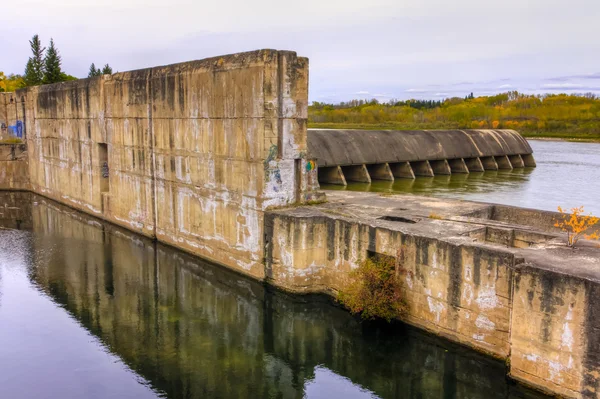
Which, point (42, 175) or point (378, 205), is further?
point (42, 175)

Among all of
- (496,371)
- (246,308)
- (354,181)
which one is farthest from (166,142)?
(354,181)

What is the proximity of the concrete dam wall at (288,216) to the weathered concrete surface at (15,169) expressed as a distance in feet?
14.4

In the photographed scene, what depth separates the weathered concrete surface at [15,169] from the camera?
24.7 meters

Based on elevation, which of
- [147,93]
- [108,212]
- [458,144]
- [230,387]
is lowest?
[230,387]

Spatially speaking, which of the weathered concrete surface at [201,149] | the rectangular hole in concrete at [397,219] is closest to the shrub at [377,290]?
the rectangular hole in concrete at [397,219]

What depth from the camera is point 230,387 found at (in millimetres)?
7863

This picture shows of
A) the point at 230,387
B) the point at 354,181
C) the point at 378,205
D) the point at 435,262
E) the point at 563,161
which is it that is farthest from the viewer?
the point at 563,161

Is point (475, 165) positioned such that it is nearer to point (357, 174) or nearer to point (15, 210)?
point (357, 174)

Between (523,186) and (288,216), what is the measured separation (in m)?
18.3

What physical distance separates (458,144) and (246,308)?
23274 millimetres

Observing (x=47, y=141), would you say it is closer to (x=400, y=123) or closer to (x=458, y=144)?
(x=458, y=144)

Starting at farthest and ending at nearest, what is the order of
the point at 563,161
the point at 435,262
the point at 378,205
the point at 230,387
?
the point at 563,161
the point at 378,205
the point at 435,262
the point at 230,387

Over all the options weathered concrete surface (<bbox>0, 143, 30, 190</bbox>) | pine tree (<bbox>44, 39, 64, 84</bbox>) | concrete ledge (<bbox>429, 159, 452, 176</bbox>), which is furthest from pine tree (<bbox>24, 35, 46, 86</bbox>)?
concrete ledge (<bbox>429, 159, 452, 176</bbox>)

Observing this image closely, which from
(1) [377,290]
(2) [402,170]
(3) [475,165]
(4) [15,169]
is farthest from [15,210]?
(3) [475,165]
